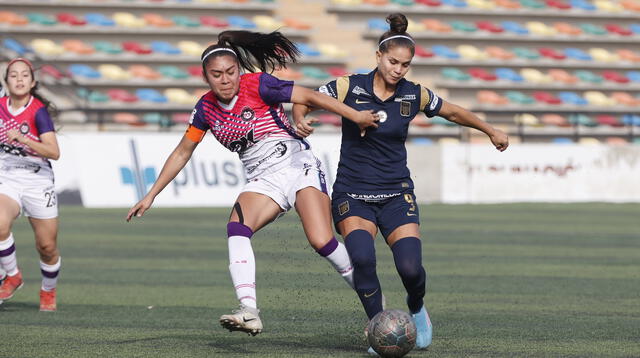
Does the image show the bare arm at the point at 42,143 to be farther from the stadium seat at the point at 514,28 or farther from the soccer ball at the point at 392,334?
the stadium seat at the point at 514,28

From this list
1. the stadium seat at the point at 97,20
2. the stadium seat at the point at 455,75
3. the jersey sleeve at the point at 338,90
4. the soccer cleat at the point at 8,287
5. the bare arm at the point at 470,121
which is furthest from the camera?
the stadium seat at the point at 455,75

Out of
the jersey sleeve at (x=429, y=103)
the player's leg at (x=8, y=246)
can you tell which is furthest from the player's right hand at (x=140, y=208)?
the player's leg at (x=8, y=246)

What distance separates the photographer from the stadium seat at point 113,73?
34706 millimetres

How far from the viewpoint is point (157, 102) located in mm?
34500

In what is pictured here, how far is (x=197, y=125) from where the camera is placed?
7375 mm

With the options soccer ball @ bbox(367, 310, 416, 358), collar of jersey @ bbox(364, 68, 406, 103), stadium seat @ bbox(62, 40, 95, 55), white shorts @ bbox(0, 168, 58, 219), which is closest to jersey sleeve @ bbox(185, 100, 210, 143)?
collar of jersey @ bbox(364, 68, 406, 103)

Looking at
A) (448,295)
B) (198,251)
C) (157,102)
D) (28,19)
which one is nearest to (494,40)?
(157,102)

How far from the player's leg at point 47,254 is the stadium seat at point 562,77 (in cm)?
3053

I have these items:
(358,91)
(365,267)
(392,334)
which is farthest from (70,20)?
(392,334)

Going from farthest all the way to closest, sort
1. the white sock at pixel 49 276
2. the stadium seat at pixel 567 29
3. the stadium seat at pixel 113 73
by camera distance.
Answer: the stadium seat at pixel 567 29, the stadium seat at pixel 113 73, the white sock at pixel 49 276

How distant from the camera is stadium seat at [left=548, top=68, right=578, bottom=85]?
38.1 meters

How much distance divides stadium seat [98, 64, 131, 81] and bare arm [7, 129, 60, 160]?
26.2 m

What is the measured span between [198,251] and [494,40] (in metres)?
24.8

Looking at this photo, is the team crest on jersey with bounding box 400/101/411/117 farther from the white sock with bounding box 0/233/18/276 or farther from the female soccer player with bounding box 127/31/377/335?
the white sock with bounding box 0/233/18/276
